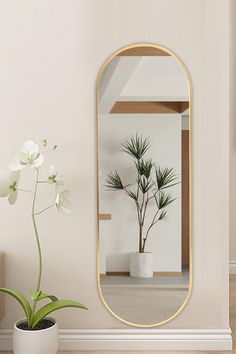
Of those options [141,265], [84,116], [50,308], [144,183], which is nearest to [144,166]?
[144,183]

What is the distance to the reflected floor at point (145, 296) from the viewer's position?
2.76 metres

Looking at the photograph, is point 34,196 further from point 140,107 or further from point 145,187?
point 140,107

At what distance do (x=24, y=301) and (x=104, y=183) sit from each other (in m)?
0.72

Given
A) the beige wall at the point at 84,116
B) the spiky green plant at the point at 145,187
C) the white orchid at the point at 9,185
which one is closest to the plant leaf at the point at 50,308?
the beige wall at the point at 84,116

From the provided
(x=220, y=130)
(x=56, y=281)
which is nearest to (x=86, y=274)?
(x=56, y=281)

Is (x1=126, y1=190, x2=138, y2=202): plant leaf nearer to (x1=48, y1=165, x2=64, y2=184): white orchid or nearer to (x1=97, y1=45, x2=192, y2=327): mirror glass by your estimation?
(x1=97, y1=45, x2=192, y2=327): mirror glass

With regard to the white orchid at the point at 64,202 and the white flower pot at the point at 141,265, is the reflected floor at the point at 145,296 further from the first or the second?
the white orchid at the point at 64,202

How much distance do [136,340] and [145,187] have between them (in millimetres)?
832

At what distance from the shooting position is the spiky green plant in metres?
2.73

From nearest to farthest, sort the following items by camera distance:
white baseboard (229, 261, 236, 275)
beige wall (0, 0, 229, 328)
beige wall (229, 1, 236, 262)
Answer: beige wall (0, 0, 229, 328) → beige wall (229, 1, 236, 262) → white baseboard (229, 261, 236, 275)

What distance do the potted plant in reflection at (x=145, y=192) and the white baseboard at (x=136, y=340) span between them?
0.36 m

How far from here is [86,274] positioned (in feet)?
9.11

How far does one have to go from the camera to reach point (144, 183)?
2.73 m

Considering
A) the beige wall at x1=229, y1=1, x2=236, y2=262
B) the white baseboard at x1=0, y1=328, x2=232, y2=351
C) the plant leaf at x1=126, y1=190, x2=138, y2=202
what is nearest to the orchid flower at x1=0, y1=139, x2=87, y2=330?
the white baseboard at x1=0, y1=328, x2=232, y2=351
